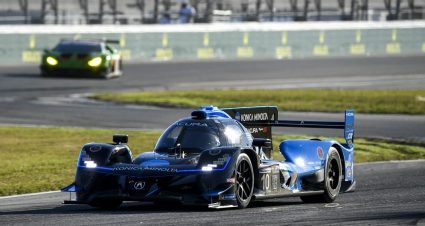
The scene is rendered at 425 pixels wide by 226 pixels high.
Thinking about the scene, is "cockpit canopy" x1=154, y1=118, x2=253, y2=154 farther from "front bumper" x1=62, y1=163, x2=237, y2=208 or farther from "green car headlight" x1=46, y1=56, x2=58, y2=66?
"green car headlight" x1=46, y1=56, x2=58, y2=66

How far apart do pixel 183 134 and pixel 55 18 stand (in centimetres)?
3213

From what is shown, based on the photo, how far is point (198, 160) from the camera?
1218 cm

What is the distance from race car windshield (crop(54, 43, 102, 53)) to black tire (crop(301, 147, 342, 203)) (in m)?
23.6

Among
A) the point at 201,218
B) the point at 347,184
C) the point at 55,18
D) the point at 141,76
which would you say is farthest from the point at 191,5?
the point at 201,218

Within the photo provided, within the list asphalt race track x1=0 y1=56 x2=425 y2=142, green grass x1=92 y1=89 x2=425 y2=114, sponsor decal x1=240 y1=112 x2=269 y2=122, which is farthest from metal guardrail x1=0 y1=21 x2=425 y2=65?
sponsor decal x1=240 y1=112 x2=269 y2=122

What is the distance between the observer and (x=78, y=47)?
124ft

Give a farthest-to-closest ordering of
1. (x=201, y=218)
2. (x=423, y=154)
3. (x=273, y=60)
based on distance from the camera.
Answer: (x=273, y=60), (x=423, y=154), (x=201, y=218)

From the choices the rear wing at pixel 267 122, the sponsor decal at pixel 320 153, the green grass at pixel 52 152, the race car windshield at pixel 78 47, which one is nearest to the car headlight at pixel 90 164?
the rear wing at pixel 267 122

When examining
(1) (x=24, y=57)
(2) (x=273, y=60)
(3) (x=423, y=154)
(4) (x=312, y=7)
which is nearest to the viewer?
(3) (x=423, y=154)

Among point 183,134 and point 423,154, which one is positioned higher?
point 183,134

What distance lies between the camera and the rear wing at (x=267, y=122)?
14633 millimetres

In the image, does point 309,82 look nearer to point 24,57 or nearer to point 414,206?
point 24,57

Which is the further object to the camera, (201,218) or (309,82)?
(309,82)

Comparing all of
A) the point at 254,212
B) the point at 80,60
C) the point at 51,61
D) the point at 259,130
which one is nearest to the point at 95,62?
the point at 80,60
